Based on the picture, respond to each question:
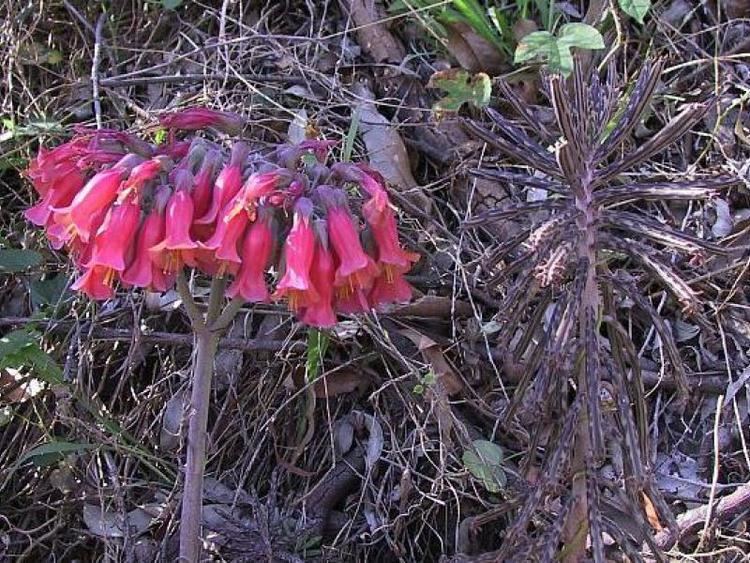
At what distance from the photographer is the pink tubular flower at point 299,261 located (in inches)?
60.3

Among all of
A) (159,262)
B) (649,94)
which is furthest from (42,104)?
(649,94)

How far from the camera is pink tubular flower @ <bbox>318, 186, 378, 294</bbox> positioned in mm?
1573

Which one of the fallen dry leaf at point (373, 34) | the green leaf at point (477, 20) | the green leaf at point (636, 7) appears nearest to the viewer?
the green leaf at point (636, 7)

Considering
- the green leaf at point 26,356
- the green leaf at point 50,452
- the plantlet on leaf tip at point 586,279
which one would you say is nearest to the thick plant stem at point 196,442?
the plantlet on leaf tip at point 586,279

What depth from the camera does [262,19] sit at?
292 centimetres

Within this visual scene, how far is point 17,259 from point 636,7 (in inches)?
60.7

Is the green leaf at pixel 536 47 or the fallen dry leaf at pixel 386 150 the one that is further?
the fallen dry leaf at pixel 386 150

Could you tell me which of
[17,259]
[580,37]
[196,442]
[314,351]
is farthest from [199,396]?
[580,37]

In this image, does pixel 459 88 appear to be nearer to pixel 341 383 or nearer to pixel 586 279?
pixel 341 383

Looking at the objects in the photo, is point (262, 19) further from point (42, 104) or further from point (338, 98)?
point (42, 104)

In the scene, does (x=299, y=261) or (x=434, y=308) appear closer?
(x=299, y=261)

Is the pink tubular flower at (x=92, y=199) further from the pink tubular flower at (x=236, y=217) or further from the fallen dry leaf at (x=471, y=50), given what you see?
the fallen dry leaf at (x=471, y=50)

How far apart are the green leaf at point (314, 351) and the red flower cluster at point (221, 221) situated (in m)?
0.65

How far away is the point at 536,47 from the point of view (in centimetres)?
237
